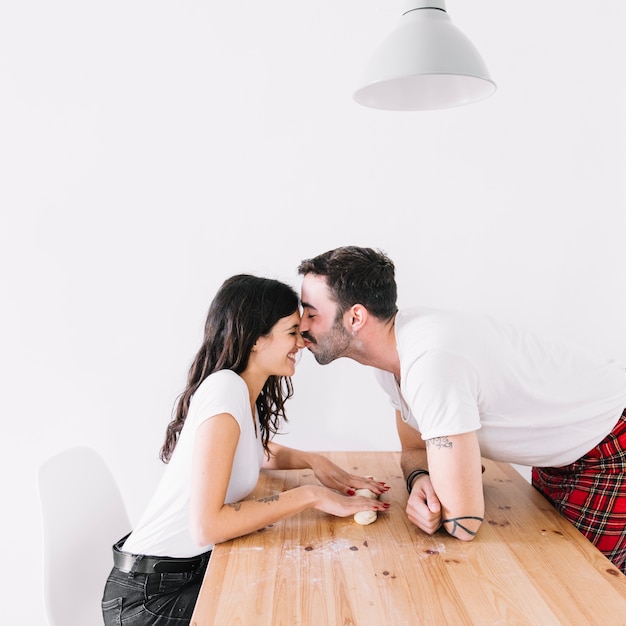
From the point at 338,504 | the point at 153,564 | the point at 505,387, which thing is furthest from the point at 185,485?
the point at 505,387

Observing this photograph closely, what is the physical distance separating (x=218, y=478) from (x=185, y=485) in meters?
0.19

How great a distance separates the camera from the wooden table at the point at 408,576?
1.17m

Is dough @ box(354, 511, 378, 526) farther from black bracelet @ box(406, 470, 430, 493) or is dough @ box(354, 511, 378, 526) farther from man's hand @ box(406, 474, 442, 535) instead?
black bracelet @ box(406, 470, 430, 493)

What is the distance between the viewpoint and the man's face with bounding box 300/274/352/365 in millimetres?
1779

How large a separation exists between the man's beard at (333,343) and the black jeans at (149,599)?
61cm

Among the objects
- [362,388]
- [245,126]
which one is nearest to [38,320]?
[245,126]

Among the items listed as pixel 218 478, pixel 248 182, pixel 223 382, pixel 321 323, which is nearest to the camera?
pixel 218 478

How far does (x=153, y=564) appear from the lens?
1568 millimetres

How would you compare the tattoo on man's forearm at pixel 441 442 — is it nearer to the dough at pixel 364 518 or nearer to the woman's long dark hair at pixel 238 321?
the dough at pixel 364 518

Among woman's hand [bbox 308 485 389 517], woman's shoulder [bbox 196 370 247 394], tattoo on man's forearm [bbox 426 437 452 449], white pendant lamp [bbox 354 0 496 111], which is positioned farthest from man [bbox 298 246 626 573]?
white pendant lamp [bbox 354 0 496 111]

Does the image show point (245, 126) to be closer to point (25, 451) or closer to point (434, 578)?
point (25, 451)

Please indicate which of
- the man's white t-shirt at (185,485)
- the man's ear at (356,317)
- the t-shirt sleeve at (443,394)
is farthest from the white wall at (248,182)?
the t-shirt sleeve at (443,394)

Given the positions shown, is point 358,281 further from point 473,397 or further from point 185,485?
point 185,485

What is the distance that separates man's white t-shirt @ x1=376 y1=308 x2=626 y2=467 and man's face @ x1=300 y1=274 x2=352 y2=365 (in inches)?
6.2
